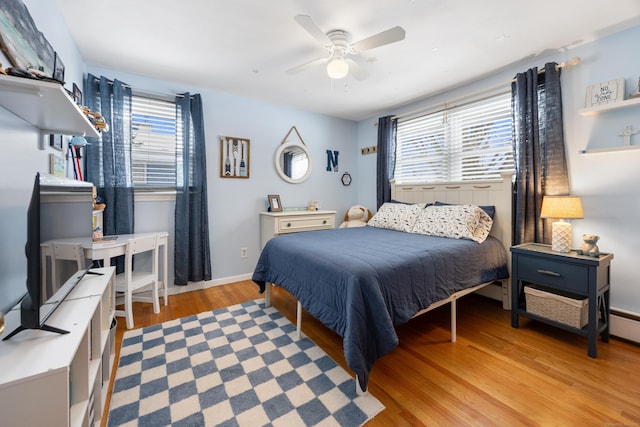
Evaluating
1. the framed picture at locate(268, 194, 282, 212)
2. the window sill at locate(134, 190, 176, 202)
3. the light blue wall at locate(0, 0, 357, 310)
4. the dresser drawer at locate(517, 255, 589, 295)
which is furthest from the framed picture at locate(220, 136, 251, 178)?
the dresser drawer at locate(517, 255, 589, 295)

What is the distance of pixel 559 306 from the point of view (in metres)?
2.02

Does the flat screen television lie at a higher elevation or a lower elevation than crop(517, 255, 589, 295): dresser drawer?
higher

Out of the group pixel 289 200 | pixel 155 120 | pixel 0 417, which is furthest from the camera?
pixel 289 200

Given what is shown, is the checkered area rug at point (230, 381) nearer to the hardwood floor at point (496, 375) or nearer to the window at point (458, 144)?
the hardwood floor at point (496, 375)

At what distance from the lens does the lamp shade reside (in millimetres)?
2046

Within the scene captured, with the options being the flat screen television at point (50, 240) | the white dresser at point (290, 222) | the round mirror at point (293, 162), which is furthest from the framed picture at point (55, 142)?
the round mirror at point (293, 162)

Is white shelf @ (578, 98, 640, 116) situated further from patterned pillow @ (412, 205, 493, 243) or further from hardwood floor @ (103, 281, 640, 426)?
hardwood floor @ (103, 281, 640, 426)

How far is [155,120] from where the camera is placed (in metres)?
2.92

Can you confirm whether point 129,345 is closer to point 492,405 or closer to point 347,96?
point 492,405

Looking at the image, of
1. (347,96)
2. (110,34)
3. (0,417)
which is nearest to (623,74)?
(347,96)

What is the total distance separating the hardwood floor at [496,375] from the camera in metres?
1.37

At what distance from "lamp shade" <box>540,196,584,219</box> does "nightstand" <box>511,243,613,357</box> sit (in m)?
0.29

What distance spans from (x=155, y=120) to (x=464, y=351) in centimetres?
360

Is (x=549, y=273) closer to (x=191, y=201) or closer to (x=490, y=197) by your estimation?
(x=490, y=197)
